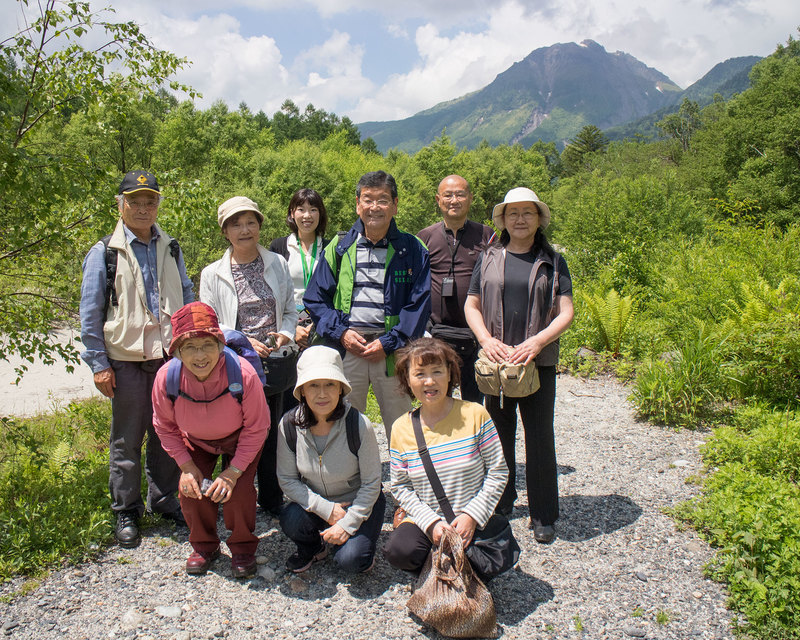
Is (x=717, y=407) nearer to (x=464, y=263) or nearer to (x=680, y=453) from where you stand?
(x=680, y=453)

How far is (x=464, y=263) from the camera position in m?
4.51

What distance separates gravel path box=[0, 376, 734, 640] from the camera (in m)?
2.98

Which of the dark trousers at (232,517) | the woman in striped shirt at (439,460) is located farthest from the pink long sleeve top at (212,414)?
the woman in striped shirt at (439,460)

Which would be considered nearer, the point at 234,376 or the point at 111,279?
the point at 234,376

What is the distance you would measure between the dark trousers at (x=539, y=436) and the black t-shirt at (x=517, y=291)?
11.9 inches

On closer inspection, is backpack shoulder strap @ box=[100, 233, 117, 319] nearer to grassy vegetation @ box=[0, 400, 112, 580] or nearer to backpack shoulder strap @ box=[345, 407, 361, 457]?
grassy vegetation @ box=[0, 400, 112, 580]

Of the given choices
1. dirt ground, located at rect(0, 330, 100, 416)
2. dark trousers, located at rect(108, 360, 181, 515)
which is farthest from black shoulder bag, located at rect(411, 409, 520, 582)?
dirt ground, located at rect(0, 330, 100, 416)

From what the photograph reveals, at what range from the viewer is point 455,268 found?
14.8 ft

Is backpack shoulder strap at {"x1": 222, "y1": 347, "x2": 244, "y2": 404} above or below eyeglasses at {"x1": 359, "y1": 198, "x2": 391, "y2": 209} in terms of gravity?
below

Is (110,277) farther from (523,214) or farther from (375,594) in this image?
(523,214)

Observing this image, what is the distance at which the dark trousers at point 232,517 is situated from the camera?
344 cm

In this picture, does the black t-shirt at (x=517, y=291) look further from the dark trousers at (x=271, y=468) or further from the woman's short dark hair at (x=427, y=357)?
the dark trousers at (x=271, y=468)

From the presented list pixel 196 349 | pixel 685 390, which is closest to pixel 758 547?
pixel 685 390

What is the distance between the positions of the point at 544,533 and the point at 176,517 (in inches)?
99.9
